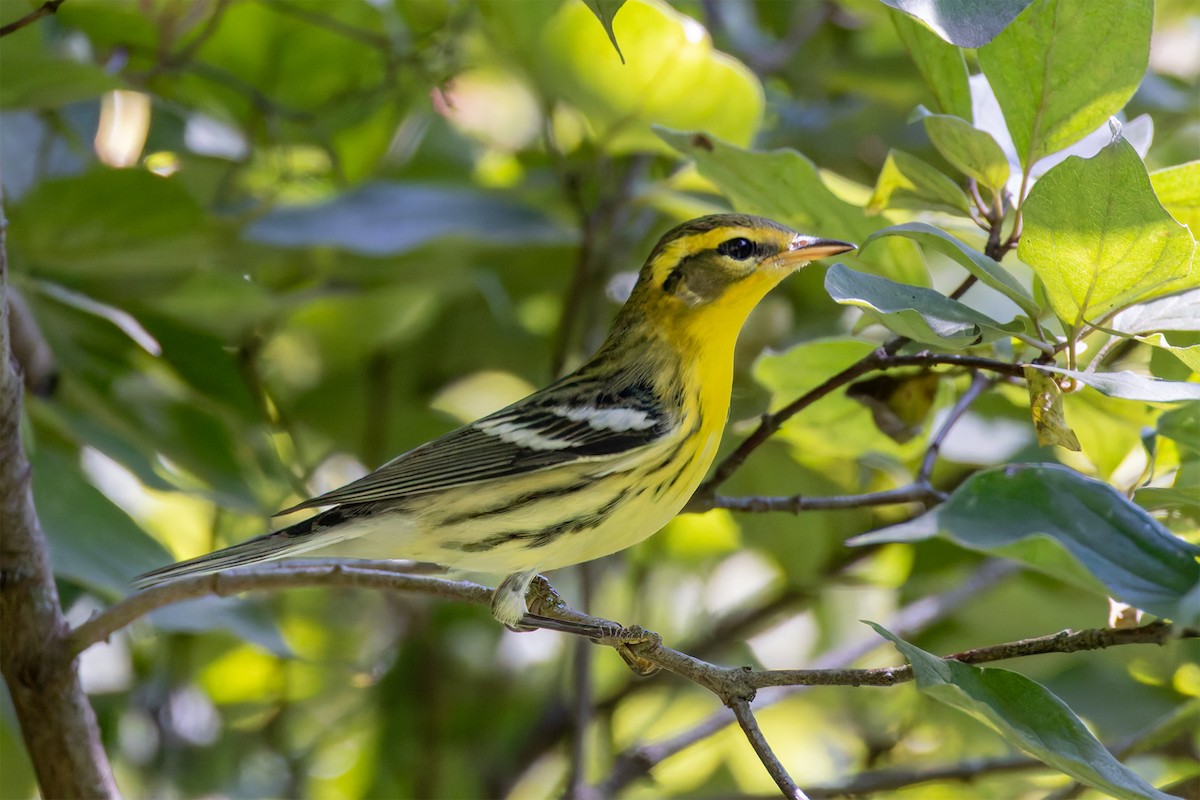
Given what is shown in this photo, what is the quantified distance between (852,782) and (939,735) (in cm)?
71

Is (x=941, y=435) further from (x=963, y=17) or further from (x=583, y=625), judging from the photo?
(x=963, y=17)

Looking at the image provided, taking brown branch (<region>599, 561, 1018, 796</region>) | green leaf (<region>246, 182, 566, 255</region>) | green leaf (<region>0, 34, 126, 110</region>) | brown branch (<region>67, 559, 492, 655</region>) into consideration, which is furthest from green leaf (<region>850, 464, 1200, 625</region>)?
green leaf (<region>0, 34, 126, 110</region>)

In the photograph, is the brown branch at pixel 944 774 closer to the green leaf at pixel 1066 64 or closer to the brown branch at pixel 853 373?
the brown branch at pixel 853 373

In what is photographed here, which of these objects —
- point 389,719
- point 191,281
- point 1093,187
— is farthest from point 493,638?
point 1093,187

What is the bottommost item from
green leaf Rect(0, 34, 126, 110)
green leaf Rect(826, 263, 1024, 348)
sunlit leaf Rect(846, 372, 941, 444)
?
green leaf Rect(826, 263, 1024, 348)

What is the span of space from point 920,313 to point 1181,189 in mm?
394

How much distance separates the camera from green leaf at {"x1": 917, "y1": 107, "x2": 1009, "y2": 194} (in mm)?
1271

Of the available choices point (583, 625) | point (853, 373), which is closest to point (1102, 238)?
point (853, 373)

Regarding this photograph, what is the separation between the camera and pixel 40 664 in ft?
4.74

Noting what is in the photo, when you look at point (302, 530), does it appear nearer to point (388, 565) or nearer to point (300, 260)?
point (388, 565)

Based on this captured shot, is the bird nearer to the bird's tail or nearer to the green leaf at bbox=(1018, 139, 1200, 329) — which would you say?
the bird's tail

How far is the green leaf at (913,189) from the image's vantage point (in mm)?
1377

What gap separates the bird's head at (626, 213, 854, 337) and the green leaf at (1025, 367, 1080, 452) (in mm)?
620

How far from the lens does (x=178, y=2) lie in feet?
7.02
